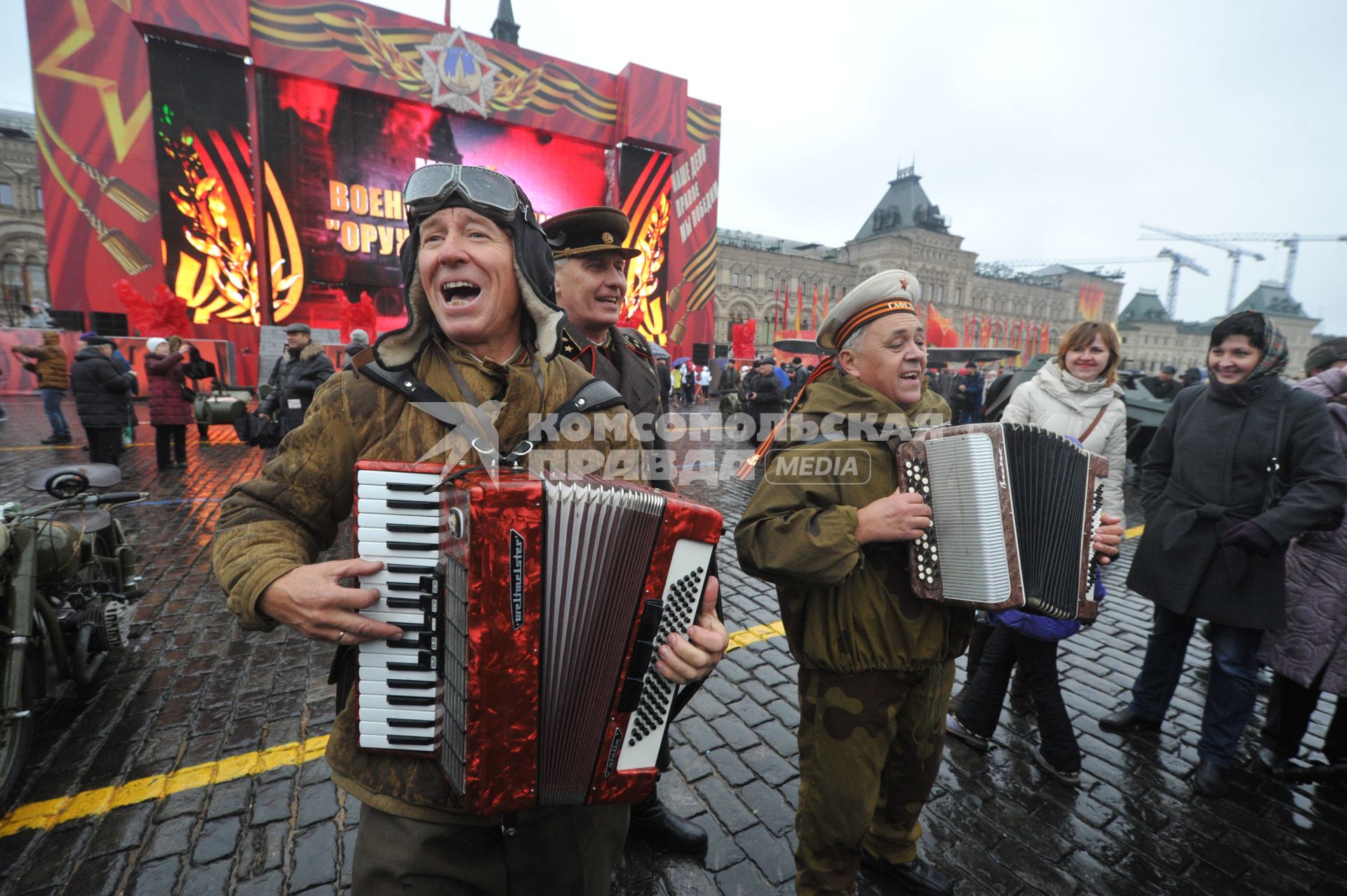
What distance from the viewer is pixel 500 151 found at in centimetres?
2205

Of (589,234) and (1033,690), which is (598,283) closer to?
(589,234)

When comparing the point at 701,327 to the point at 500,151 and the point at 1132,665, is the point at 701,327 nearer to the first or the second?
the point at 500,151

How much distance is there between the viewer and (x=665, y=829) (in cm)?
255

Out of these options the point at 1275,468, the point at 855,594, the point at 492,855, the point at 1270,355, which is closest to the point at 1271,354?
the point at 1270,355

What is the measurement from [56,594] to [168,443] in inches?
272

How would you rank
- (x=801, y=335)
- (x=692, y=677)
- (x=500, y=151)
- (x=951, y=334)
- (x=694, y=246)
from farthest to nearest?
(x=801, y=335) → (x=951, y=334) → (x=694, y=246) → (x=500, y=151) → (x=692, y=677)

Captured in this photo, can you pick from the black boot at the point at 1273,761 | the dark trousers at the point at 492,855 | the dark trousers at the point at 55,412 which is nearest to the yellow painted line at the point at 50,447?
the dark trousers at the point at 55,412

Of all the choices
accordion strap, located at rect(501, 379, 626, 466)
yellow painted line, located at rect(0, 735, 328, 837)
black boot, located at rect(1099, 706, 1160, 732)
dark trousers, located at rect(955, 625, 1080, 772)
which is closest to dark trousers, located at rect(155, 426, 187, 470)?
yellow painted line, located at rect(0, 735, 328, 837)

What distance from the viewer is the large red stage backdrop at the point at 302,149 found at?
51.6ft

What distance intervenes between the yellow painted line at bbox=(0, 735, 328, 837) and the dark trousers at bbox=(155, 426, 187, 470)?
7.89 metres

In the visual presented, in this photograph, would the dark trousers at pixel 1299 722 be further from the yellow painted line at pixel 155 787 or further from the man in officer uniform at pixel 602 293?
the man in officer uniform at pixel 602 293

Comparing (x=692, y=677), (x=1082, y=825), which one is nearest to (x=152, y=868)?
(x=692, y=677)

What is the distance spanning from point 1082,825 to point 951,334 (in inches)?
1073

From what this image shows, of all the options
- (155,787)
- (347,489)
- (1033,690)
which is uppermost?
(347,489)
